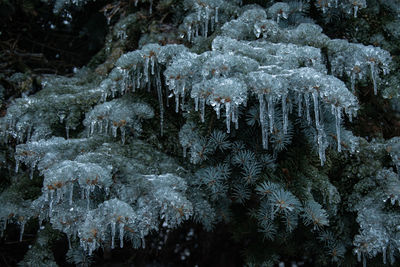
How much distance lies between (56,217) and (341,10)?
223 centimetres

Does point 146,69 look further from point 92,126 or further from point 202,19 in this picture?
point 202,19

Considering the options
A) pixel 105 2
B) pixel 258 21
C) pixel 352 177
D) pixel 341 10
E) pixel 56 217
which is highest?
pixel 105 2

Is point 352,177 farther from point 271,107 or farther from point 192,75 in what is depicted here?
point 192,75

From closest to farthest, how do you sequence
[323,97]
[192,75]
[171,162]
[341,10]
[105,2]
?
[323,97]
[192,75]
[171,162]
[341,10]
[105,2]

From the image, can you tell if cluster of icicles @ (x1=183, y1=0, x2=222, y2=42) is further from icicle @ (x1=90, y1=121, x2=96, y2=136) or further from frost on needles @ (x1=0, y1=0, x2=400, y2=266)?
icicle @ (x1=90, y1=121, x2=96, y2=136)

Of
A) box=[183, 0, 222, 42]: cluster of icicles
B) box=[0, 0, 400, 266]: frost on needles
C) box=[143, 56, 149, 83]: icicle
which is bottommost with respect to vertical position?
box=[0, 0, 400, 266]: frost on needles

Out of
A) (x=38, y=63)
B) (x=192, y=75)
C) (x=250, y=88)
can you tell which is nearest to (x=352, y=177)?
(x=250, y=88)

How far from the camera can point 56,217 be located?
1562 mm

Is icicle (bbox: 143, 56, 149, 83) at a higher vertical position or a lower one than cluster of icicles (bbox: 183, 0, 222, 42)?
lower

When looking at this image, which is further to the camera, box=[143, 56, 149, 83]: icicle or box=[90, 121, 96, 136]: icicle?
box=[90, 121, 96, 136]: icicle

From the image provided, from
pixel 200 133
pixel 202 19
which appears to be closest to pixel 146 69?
pixel 200 133

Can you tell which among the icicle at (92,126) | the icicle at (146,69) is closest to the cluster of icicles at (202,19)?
the icicle at (146,69)

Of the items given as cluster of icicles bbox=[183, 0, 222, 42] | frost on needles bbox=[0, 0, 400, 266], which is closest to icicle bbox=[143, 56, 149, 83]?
frost on needles bbox=[0, 0, 400, 266]

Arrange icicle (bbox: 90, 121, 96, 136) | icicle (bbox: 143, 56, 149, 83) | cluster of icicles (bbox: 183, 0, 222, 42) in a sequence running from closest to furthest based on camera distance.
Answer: icicle (bbox: 143, 56, 149, 83), icicle (bbox: 90, 121, 96, 136), cluster of icicles (bbox: 183, 0, 222, 42)
